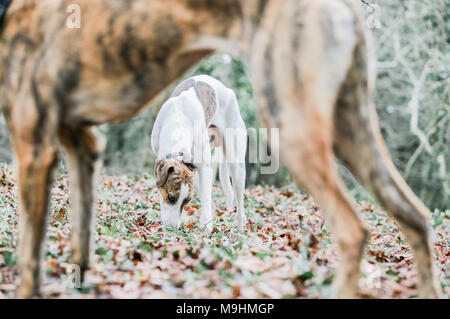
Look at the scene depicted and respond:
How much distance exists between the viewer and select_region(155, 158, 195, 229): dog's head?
5.75m

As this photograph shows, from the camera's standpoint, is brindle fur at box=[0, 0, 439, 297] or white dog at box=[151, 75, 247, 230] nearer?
brindle fur at box=[0, 0, 439, 297]

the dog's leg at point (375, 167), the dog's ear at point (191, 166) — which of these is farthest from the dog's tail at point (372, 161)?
the dog's ear at point (191, 166)

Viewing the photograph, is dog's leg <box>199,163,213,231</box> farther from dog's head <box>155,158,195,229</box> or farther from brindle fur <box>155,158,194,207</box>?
brindle fur <box>155,158,194,207</box>

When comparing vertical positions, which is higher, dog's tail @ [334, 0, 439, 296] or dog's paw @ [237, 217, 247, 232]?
dog's tail @ [334, 0, 439, 296]

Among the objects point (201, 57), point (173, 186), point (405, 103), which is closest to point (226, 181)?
point (173, 186)

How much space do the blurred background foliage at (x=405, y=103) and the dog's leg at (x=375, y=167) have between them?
11.9 meters

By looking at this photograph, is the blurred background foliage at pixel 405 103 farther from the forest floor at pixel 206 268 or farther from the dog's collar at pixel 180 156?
the forest floor at pixel 206 268

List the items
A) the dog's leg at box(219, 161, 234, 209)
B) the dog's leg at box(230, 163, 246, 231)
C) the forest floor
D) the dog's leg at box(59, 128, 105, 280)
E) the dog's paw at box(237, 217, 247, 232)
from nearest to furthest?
1. the forest floor
2. the dog's leg at box(59, 128, 105, 280)
3. the dog's paw at box(237, 217, 247, 232)
4. the dog's leg at box(230, 163, 246, 231)
5. the dog's leg at box(219, 161, 234, 209)

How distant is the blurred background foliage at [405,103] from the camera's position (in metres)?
14.9

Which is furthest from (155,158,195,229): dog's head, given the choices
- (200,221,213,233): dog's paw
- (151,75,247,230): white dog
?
(200,221,213,233): dog's paw
